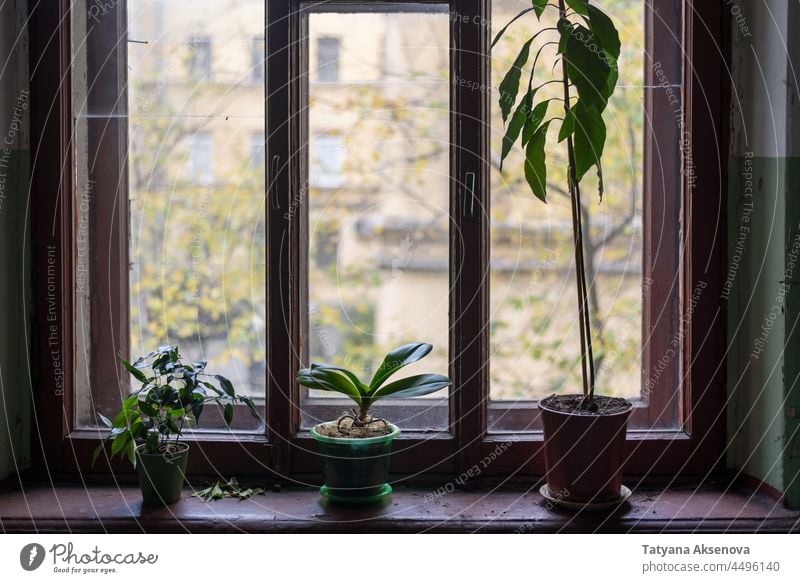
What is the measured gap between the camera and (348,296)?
77.0 inches

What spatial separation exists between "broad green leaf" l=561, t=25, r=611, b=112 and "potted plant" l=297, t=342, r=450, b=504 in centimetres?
60

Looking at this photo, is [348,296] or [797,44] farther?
[348,296]

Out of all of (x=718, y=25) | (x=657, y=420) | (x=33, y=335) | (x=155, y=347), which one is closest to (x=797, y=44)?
(x=718, y=25)

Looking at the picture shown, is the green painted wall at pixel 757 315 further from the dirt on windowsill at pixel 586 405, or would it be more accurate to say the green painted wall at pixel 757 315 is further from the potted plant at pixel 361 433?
the potted plant at pixel 361 433

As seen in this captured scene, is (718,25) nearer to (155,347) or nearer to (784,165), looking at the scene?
(784,165)

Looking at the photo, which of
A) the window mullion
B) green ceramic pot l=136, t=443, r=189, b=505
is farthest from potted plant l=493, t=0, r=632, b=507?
green ceramic pot l=136, t=443, r=189, b=505

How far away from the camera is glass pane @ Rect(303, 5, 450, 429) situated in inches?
75.5

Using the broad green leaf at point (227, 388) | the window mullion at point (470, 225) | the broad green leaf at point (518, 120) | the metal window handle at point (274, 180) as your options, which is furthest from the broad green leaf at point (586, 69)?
the broad green leaf at point (227, 388)

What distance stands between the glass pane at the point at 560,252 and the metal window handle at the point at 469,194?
7cm

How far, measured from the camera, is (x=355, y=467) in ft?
5.66

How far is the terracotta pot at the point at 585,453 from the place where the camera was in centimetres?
165

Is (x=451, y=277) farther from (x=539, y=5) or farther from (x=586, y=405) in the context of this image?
(x=539, y=5)
